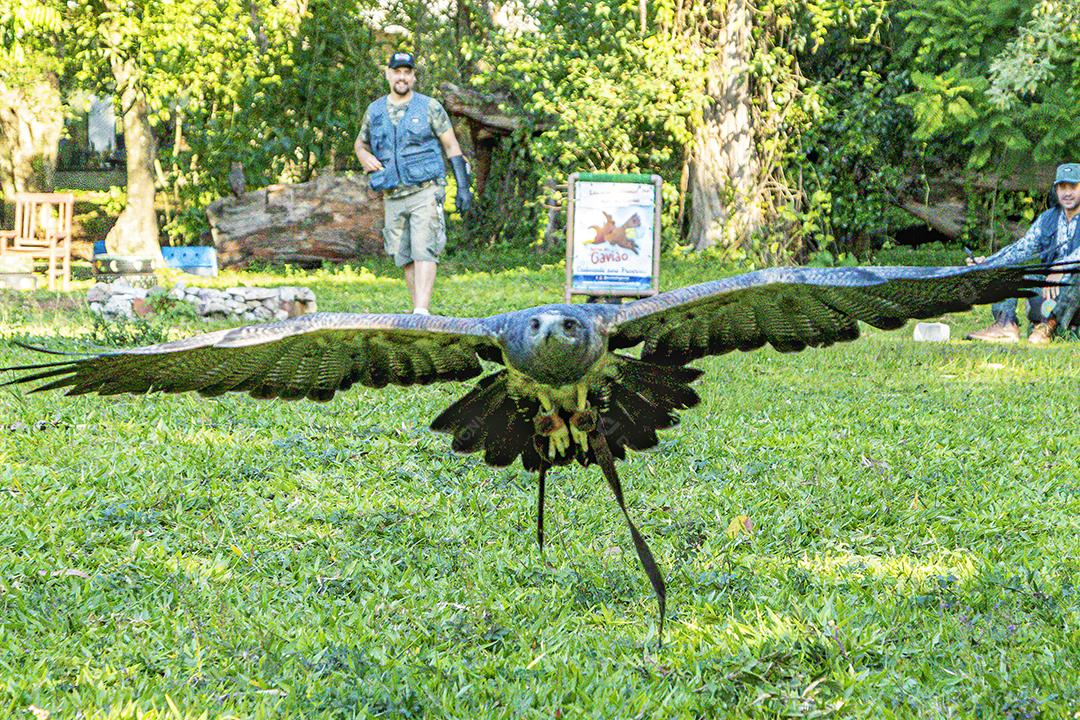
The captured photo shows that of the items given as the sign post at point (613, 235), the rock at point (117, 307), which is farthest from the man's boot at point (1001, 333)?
the rock at point (117, 307)

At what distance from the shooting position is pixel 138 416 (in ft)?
21.9

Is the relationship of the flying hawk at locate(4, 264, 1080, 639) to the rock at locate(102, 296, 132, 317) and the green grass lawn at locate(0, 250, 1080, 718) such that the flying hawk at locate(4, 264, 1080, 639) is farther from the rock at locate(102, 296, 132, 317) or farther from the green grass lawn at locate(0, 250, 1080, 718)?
the rock at locate(102, 296, 132, 317)

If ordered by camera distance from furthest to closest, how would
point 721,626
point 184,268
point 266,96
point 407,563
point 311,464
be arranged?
point 266,96, point 184,268, point 311,464, point 407,563, point 721,626

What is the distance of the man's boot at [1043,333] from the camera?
10.2m

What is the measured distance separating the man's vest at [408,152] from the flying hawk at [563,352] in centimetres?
521

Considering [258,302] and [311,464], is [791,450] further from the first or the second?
[258,302]

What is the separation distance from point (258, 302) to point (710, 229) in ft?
22.0

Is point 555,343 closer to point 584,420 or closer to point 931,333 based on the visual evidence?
point 584,420

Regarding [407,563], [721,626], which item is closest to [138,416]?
[407,563]

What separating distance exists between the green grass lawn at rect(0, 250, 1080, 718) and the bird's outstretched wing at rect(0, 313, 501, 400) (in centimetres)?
72

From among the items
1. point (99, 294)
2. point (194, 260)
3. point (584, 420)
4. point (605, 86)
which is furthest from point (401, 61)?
point (194, 260)

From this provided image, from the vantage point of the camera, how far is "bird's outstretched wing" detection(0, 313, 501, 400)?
3.61m

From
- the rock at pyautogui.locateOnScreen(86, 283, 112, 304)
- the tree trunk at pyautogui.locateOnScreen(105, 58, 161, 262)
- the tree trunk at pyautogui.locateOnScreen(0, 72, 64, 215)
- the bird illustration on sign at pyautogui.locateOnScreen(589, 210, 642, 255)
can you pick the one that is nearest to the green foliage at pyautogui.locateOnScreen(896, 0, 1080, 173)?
the bird illustration on sign at pyautogui.locateOnScreen(589, 210, 642, 255)

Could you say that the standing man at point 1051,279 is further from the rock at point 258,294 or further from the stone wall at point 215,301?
the rock at point 258,294
